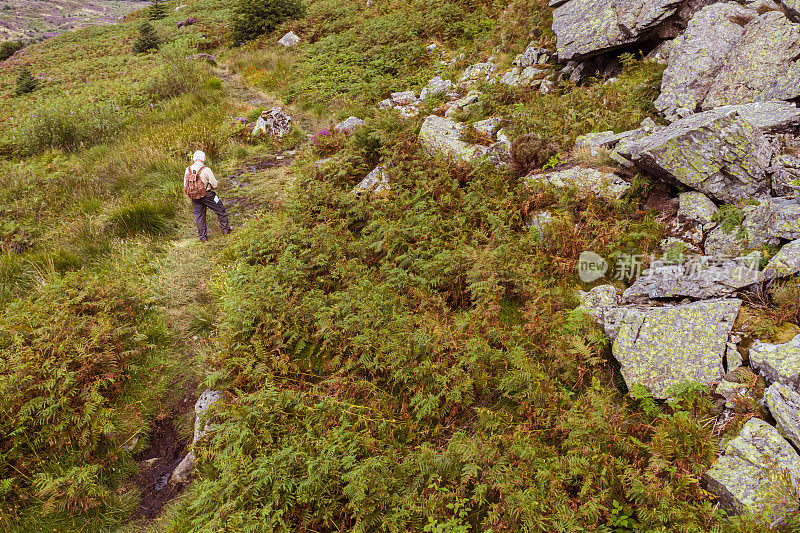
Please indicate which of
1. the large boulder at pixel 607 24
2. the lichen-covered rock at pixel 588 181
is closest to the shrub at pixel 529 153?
the lichen-covered rock at pixel 588 181

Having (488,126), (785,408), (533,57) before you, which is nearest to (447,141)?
(488,126)

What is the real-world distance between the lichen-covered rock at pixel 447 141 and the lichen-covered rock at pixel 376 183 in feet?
4.20

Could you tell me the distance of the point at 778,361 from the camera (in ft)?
13.0

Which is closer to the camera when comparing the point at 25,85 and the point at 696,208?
the point at 696,208

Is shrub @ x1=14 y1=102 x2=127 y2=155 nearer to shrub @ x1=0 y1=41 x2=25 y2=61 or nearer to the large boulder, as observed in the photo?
the large boulder

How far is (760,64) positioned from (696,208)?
3260mm

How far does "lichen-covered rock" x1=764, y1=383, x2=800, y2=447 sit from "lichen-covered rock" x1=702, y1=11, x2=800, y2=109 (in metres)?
5.24

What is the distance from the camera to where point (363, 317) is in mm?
5820

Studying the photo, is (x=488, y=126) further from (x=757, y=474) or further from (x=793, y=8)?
(x=757, y=474)

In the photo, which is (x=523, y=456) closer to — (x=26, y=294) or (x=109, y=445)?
(x=109, y=445)

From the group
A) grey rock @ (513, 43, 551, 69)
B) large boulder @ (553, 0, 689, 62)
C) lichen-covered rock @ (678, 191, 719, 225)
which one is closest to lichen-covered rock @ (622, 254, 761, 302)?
lichen-covered rock @ (678, 191, 719, 225)

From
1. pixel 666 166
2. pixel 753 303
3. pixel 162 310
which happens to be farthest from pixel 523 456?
pixel 162 310

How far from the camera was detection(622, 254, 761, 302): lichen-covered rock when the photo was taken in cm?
489

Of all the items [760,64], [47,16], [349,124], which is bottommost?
[349,124]
